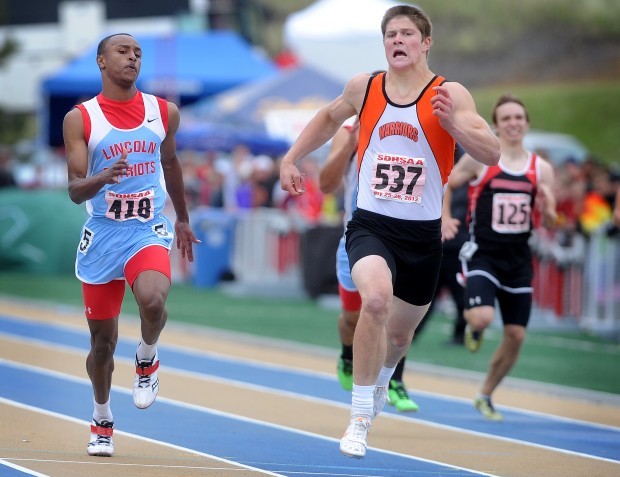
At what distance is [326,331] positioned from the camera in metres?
17.2

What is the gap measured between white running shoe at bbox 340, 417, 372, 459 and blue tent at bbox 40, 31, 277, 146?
68.0ft

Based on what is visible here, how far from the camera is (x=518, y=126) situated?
10.5m

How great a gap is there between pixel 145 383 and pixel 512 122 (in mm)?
3867

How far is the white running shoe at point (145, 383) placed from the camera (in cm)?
796

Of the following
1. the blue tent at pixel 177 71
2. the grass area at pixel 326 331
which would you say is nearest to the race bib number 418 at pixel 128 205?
the grass area at pixel 326 331

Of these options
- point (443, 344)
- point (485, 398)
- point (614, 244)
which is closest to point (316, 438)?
point (485, 398)

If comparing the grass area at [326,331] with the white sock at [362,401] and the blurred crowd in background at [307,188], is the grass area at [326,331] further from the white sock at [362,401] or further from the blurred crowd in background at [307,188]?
the white sock at [362,401]

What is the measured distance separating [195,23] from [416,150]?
37.8m

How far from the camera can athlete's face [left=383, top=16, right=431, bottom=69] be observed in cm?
763

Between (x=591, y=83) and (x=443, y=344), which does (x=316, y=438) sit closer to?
(x=443, y=344)

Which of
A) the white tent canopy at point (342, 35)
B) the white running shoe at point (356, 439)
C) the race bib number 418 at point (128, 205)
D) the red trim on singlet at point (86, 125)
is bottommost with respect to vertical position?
the white running shoe at point (356, 439)

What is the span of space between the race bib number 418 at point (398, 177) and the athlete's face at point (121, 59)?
1.47 metres

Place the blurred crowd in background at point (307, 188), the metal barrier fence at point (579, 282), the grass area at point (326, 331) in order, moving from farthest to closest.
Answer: the blurred crowd in background at point (307, 188) < the metal barrier fence at point (579, 282) < the grass area at point (326, 331)

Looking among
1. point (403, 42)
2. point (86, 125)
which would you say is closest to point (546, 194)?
point (403, 42)
